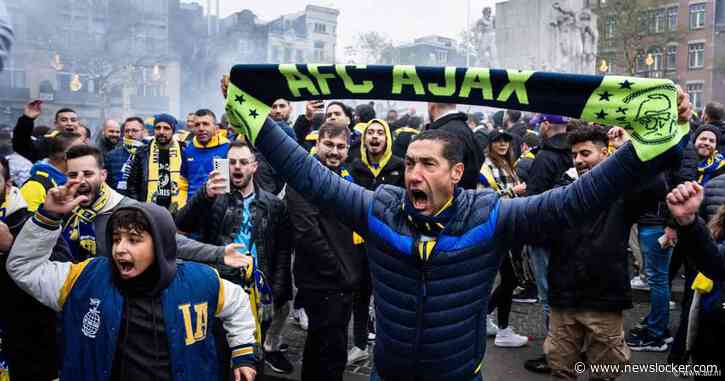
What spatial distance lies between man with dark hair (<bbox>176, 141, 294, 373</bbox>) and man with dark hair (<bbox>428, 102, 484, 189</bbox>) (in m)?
1.47

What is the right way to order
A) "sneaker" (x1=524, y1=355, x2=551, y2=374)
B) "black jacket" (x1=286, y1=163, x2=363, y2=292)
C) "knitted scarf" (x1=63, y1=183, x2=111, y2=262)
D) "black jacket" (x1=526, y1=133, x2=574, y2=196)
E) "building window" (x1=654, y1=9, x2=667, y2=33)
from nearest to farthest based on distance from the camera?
"knitted scarf" (x1=63, y1=183, x2=111, y2=262) < "black jacket" (x1=286, y1=163, x2=363, y2=292) < "black jacket" (x1=526, y1=133, x2=574, y2=196) < "sneaker" (x1=524, y1=355, x2=551, y2=374) < "building window" (x1=654, y1=9, x2=667, y2=33)

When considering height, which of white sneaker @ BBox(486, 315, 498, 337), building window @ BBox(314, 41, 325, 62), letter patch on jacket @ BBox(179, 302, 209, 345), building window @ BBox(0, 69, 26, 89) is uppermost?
building window @ BBox(314, 41, 325, 62)

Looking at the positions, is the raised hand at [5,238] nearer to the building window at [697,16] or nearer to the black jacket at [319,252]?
the black jacket at [319,252]

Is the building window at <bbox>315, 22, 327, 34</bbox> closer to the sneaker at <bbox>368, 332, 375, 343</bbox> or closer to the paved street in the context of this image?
the paved street

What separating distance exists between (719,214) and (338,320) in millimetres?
2622

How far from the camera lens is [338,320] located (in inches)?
181

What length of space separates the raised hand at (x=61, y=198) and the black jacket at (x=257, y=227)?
121 cm

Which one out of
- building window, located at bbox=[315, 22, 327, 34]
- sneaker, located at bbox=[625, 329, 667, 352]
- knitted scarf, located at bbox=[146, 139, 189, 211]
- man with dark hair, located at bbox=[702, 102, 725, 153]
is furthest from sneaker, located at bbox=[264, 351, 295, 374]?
building window, located at bbox=[315, 22, 327, 34]

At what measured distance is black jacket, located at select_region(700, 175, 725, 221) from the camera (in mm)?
4926

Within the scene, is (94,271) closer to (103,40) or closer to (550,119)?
(550,119)

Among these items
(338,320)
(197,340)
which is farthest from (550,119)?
(197,340)

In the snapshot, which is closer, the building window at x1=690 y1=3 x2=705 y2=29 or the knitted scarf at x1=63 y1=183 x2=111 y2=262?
the knitted scarf at x1=63 y1=183 x2=111 y2=262

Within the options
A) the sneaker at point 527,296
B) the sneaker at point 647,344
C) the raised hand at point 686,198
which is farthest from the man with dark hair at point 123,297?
the sneaker at point 527,296

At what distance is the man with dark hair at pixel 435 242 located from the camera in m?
2.77
